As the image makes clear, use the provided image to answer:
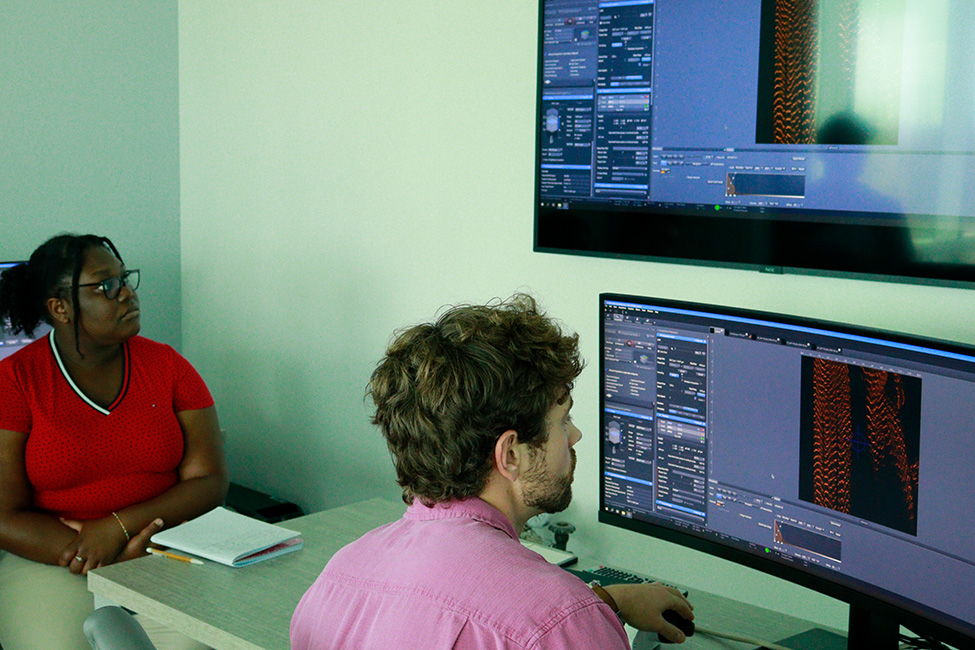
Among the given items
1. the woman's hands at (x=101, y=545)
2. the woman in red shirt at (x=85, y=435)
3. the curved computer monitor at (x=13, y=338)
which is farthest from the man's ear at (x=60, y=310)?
the woman's hands at (x=101, y=545)

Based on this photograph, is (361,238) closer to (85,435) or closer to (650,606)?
(85,435)

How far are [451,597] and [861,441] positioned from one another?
0.66 metres

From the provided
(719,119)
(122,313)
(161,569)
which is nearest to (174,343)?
(122,313)

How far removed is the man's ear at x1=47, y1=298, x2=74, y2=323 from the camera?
242 centimetres

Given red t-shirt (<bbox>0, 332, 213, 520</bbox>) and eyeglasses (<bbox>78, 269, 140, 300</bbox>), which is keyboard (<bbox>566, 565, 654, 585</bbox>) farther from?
eyeglasses (<bbox>78, 269, 140, 300</bbox>)

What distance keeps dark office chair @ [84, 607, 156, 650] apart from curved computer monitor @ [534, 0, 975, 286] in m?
1.32

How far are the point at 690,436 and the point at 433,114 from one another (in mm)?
1282

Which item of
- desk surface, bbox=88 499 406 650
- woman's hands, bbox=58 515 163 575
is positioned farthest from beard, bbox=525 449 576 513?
woman's hands, bbox=58 515 163 575

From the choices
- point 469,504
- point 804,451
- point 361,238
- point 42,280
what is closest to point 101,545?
point 42,280

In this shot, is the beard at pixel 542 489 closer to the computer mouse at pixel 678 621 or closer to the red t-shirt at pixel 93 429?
the computer mouse at pixel 678 621

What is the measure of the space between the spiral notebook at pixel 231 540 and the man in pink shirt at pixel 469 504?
640 millimetres

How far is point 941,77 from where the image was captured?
5.55ft

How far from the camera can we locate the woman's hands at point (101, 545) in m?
2.29

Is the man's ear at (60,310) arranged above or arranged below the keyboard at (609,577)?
above
